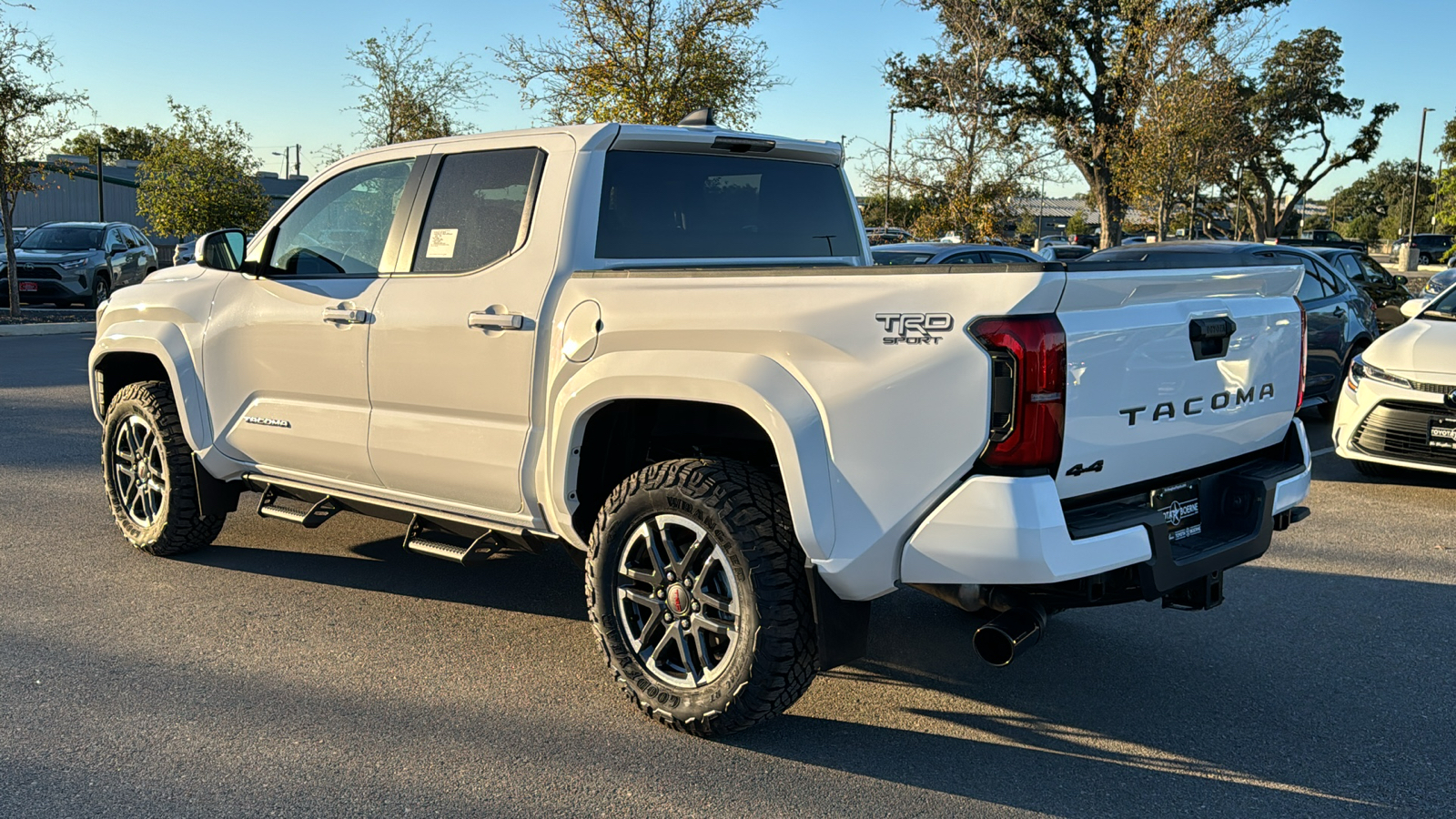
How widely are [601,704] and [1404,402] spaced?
6.09m

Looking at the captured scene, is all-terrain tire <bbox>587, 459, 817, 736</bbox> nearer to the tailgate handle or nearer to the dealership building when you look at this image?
the tailgate handle

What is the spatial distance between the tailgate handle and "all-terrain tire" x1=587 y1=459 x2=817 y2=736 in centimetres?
136

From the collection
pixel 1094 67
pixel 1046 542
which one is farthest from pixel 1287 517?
pixel 1094 67

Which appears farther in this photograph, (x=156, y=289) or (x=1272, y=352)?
(x=156, y=289)

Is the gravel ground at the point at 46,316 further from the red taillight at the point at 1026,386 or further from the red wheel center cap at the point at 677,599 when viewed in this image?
the red taillight at the point at 1026,386

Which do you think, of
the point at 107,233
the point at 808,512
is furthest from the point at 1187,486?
the point at 107,233

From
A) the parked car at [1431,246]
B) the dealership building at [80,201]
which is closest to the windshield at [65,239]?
the dealership building at [80,201]

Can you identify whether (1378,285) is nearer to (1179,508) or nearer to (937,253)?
(937,253)

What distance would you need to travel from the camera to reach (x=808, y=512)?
3480 millimetres

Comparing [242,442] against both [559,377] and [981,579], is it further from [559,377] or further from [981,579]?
[981,579]

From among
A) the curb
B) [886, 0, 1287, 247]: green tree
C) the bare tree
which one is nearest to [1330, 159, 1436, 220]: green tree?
[886, 0, 1287, 247]: green tree

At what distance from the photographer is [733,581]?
3.70 m

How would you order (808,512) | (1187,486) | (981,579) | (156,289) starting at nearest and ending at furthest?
1. (981,579)
2. (808,512)
3. (1187,486)
4. (156,289)

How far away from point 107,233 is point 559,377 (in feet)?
72.0
